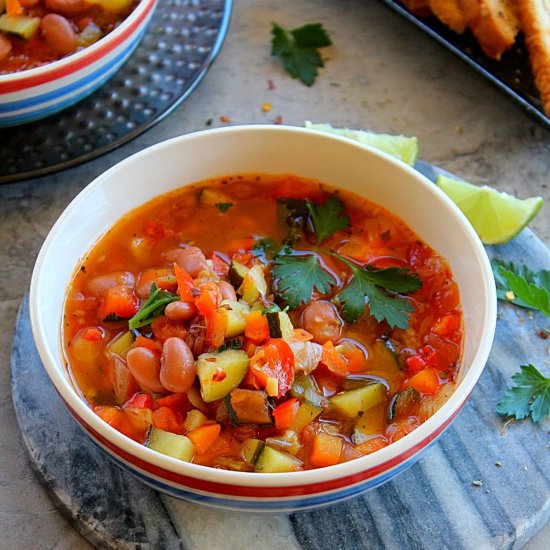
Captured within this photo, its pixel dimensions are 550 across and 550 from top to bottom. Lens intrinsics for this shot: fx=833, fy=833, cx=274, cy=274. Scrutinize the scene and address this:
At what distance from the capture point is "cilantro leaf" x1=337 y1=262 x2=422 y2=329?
2443 mm

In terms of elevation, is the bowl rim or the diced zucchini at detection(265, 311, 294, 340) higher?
the bowl rim

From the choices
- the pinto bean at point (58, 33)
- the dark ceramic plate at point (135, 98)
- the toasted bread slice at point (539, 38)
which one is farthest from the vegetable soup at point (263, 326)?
the toasted bread slice at point (539, 38)

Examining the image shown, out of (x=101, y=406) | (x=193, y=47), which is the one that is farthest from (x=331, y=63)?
(x=101, y=406)

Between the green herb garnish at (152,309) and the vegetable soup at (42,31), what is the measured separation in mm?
1311

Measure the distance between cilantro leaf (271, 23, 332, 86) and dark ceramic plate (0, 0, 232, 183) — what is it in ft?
1.04

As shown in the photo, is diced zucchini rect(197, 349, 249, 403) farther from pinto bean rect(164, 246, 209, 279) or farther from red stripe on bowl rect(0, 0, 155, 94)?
red stripe on bowl rect(0, 0, 155, 94)

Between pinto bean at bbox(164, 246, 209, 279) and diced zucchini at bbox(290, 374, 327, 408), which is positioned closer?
diced zucchini at bbox(290, 374, 327, 408)

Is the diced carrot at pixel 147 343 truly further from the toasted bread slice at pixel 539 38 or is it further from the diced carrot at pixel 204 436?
the toasted bread slice at pixel 539 38

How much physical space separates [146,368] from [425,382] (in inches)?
30.0

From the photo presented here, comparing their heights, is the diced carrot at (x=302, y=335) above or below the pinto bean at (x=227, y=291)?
below

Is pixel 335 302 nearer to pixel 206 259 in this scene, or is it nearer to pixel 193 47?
pixel 206 259

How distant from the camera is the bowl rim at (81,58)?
295 centimetres

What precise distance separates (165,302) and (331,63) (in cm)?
192

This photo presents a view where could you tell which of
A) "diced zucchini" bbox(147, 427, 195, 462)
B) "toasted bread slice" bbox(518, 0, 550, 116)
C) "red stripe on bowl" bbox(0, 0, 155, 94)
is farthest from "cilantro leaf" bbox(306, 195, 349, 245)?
"toasted bread slice" bbox(518, 0, 550, 116)
